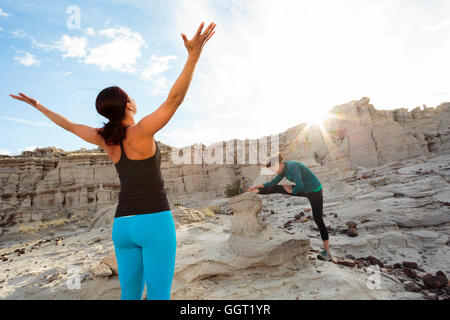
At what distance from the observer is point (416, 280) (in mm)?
3439

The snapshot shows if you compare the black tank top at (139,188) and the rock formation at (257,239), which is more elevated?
the black tank top at (139,188)

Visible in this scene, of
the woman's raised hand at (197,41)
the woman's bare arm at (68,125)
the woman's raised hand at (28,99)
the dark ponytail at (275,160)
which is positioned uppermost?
the woman's raised hand at (197,41)

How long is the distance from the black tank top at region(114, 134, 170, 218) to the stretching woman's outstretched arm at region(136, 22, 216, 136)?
265 mm

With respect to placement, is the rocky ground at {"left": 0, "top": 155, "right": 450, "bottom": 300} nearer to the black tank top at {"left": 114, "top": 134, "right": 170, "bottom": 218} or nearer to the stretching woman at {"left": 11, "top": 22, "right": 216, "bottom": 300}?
the stretching woman at {"left": 11, "top": 22, "right": 216, "bottom": 300}

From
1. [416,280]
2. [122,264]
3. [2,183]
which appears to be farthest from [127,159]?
[2,183]

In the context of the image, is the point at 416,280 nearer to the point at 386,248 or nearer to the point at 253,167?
the point at 386,248

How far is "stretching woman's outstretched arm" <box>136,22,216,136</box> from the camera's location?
4.09 ft

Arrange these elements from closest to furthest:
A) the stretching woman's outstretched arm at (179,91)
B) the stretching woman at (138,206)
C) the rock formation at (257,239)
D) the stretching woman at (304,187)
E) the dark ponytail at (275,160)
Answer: the stretching woman's outstretched arm at (179,91)
the stretching woman at (138,206)
the rock formation at (257,239)
the stretching woman at (304,187)
the dark ponytail at (275,160)

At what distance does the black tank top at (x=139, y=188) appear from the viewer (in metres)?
1.48

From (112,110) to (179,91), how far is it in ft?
1.94

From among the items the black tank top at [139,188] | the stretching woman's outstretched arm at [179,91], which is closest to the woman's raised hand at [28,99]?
the black tank top at [139,188]

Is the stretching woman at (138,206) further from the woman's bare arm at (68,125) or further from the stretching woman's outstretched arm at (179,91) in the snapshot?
the woman's bare arm at (68,125)

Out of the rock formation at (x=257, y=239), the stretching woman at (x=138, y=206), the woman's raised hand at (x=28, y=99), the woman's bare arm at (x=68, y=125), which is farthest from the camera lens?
the rock formation at (x=257, y=239)

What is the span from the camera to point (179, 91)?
1248 mm
